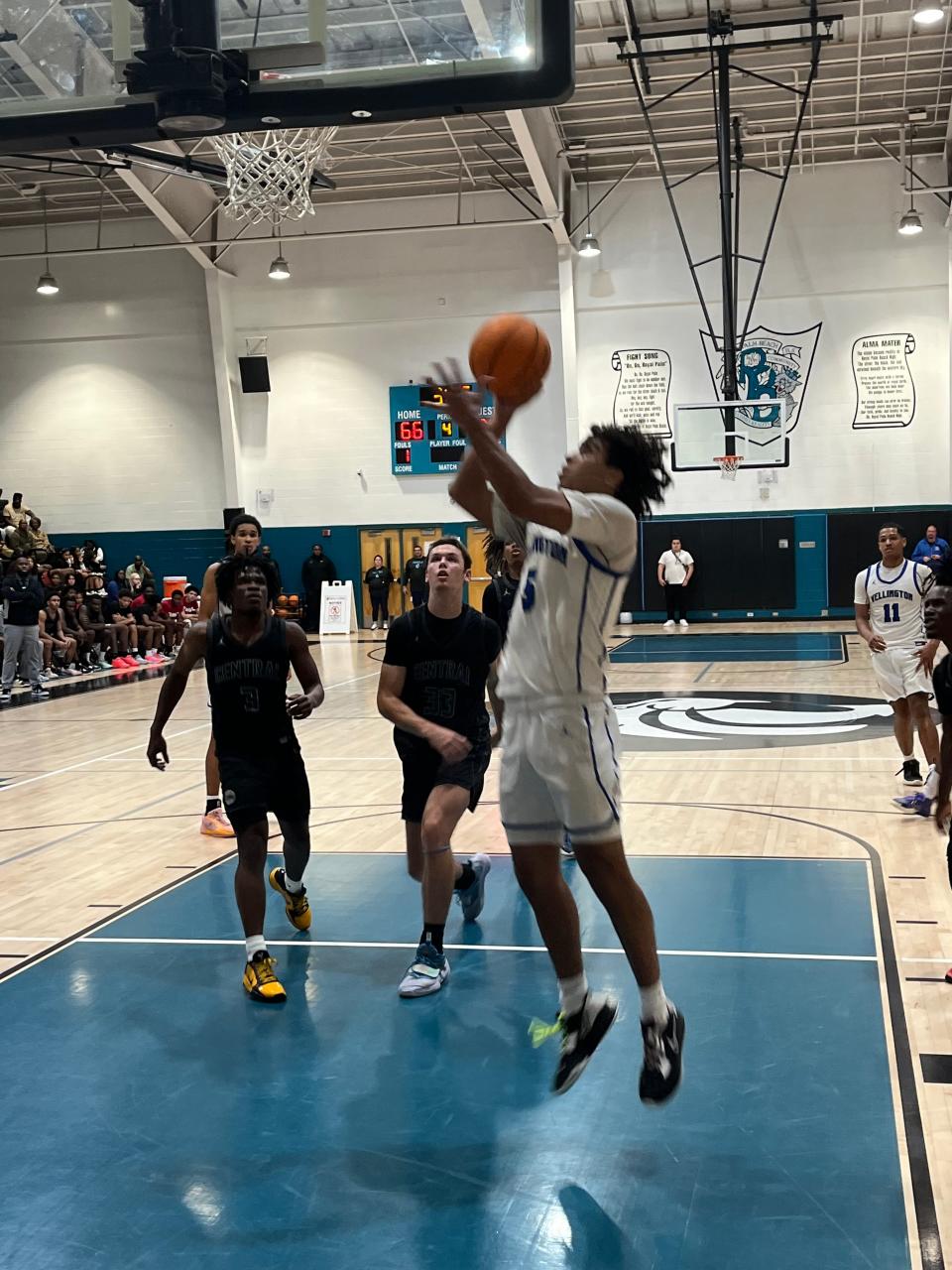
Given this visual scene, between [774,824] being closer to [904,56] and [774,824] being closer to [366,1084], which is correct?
[366,1084]

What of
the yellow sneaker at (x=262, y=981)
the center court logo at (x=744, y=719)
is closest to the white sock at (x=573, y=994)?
the yellow sneaker at (x=262, y=981)

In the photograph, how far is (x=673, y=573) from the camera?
23062 mm

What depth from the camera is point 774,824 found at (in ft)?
24.0

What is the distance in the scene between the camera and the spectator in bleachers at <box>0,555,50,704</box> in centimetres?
1543

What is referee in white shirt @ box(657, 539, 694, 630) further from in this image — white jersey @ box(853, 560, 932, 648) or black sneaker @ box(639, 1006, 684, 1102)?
black sneaker @ box(639, 1006, 684, 1102)

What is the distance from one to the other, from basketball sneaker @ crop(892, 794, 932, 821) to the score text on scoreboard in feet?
57.4

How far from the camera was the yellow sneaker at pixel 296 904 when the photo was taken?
17.7 ft

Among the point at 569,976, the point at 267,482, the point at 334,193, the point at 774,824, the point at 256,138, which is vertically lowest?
the point at 774,824

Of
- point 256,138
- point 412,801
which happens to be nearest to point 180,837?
point 412,801

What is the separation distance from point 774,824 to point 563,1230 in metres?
4.61

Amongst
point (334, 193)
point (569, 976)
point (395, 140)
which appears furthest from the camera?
point (334, 193)

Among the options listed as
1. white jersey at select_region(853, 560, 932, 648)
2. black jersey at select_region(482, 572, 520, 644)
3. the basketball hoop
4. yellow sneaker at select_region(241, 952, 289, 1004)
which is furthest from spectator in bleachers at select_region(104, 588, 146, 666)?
yellow sneaker at select_region(241, 952, 289, 1004)

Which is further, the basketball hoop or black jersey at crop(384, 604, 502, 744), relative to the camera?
the basketball hoop

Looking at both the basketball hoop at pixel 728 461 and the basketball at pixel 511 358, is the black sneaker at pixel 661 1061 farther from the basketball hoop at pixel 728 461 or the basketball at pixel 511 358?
the basketball hoop at pixel 728 461
